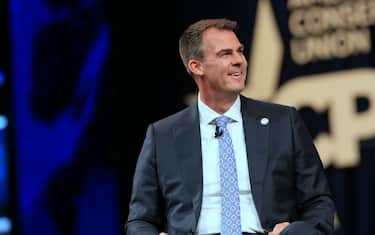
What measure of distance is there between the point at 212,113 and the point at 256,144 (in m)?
0.21

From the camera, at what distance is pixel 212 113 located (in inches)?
122

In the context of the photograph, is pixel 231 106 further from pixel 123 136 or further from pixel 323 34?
pixel 123 136

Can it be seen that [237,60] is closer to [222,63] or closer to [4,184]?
[222,63]

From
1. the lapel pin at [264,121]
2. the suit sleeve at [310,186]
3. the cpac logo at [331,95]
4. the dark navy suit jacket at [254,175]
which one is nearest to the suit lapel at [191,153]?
the dark navy suit jacket at [254,175]

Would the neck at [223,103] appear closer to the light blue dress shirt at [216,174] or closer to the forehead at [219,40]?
the light blue dress shirt at [216,174]

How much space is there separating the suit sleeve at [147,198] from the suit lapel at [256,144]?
0.35 metres

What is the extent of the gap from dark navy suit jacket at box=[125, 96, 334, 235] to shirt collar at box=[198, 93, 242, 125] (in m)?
0.02

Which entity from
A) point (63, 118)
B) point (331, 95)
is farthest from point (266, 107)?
point (63, 118)

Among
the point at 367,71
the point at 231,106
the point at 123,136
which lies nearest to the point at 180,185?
the point at 231,106

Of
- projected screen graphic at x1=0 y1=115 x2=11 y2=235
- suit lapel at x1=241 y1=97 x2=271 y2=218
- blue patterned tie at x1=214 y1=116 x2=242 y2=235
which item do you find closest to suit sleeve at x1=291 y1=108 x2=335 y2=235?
suit lapel at x1=241 y1=97 x2=271 y2=218

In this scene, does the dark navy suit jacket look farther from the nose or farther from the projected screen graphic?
the projected screen graphic

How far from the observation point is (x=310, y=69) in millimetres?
4656

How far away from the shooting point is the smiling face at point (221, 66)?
304 centimetres

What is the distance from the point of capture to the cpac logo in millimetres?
4555
